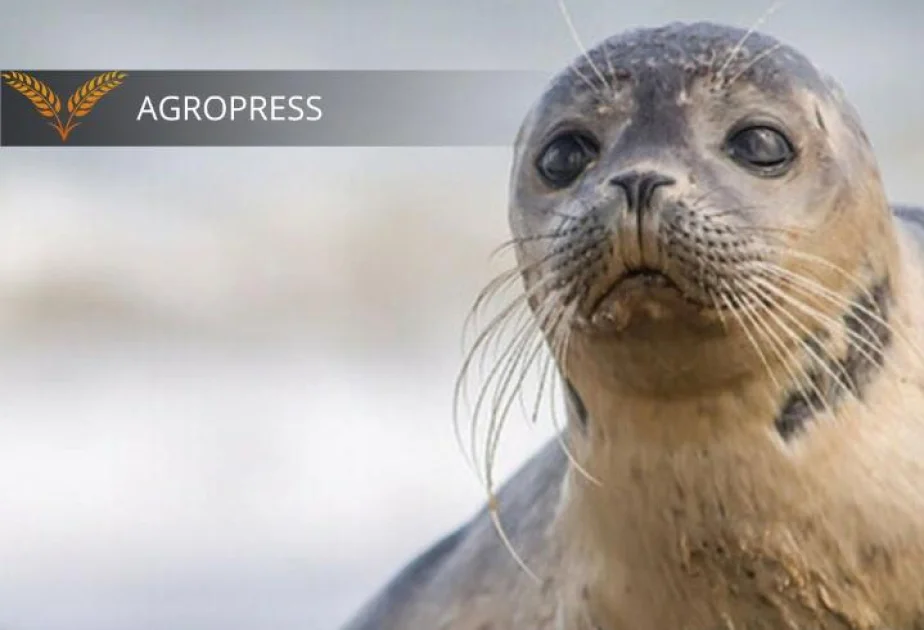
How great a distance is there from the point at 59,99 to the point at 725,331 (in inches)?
76.3

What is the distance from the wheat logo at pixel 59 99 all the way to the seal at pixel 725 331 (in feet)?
5.06

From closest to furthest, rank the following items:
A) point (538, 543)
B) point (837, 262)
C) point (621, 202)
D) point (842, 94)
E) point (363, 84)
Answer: point (621, 202) < point (837, 262) < point (842, 94) < point (538, 543) < point (363, 84)

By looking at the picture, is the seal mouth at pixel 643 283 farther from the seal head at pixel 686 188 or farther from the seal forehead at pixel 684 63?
the seal forehead at pixel 684 63

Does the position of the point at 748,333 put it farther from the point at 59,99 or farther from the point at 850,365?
the point at 59,99

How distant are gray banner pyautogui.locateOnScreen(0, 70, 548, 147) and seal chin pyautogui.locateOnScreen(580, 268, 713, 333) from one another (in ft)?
4.75

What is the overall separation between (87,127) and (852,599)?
1906 millimetres

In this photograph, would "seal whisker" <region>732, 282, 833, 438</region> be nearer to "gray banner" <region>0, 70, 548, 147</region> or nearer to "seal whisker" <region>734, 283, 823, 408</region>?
"seal whisker" <region>734, 283, 823, 408</region>

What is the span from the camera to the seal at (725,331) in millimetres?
1719

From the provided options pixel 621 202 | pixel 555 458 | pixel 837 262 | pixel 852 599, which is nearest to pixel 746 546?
pixel 852 599

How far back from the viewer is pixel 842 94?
6.44 ft

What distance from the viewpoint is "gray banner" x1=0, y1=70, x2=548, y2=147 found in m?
3.21

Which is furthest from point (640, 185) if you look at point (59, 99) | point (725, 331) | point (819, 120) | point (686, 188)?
point (59, 99)

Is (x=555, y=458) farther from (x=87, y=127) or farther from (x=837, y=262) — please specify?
(x=87, y=127)

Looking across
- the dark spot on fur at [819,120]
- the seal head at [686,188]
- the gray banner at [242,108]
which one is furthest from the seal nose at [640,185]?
the gray banner at [242,108]
